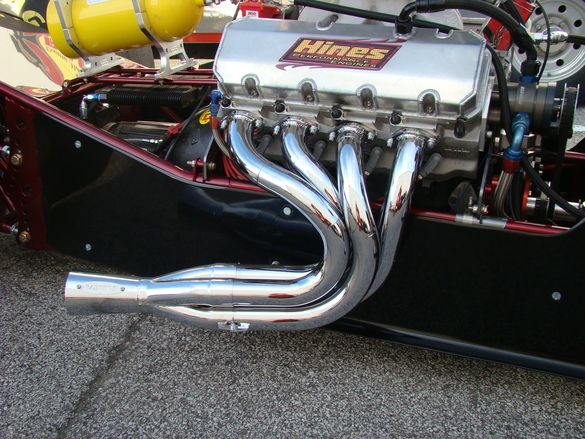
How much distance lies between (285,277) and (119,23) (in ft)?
3.35

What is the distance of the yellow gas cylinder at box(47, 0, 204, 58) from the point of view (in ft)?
6.28

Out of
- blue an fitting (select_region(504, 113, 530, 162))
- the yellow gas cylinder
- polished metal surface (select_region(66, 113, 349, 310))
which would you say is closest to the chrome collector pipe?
polished metal surface (select_region(66, 113, 349, 310))

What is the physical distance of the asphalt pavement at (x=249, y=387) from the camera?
1652 mm

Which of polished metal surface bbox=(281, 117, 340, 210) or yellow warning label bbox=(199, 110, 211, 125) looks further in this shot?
yellow warning label bbox=(199, 110, 211, 125)

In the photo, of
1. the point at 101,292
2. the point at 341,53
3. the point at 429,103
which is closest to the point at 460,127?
the point at 429,103

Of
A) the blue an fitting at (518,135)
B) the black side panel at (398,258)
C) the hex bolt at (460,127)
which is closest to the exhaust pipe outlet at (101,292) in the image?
the black side panel at (398,258)

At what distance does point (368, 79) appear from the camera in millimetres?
1513

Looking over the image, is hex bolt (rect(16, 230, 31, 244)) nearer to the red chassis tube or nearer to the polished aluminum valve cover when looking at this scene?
the red chassis tube

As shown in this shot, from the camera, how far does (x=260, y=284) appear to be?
162 cm

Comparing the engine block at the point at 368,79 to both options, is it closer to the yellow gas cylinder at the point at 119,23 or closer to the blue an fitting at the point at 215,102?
the blue an fitting at the point at 215,102

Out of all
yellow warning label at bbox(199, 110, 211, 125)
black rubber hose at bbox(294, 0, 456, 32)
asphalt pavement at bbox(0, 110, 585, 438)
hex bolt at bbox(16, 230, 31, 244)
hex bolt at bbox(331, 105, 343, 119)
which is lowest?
asphalt pavement at bbox(0, 110, 585, 438)

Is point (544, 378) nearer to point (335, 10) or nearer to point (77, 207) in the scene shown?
point (335, 10)

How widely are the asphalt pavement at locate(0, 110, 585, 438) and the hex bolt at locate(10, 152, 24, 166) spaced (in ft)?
1.73

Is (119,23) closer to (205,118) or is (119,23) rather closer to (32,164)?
(205,118)
